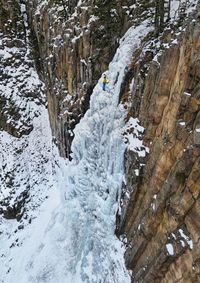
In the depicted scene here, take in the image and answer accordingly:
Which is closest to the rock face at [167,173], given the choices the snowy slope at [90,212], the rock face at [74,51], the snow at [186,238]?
A: the snow at [186,238]

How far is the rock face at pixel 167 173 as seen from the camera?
10.0m

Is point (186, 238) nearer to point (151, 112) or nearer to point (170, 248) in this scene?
point (170, 248)

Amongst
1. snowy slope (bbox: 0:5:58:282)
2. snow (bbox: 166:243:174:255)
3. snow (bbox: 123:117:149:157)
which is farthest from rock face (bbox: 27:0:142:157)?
snow (bbox: 166:243:174:255)

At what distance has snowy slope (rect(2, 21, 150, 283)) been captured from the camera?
15016mm

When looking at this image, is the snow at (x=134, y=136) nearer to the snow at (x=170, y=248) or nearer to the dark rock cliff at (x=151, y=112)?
the dark rock cliff at (x=151, y=112)

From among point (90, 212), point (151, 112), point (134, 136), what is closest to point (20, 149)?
point (90, 212)

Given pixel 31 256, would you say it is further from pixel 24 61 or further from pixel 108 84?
pixel 24 61

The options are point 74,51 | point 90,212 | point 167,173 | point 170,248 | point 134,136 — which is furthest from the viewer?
point 74,51

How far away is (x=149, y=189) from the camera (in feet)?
41.0

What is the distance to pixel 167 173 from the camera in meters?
11.4

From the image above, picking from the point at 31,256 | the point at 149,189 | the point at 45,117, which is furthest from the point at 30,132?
the point at 149,189

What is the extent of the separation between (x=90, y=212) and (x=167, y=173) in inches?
257

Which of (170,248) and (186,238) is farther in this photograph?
(170,248)

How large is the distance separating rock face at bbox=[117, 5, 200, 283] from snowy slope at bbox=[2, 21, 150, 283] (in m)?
1.05
